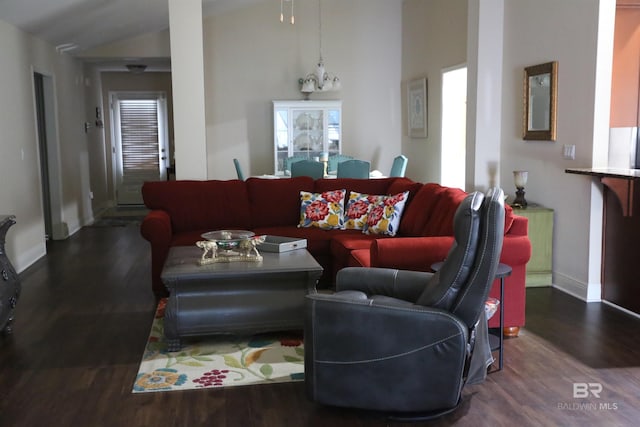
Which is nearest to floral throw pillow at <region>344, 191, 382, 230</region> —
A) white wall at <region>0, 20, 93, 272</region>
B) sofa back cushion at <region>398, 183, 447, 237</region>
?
sofa back cushion at <region>398, 183, 447, 237</region>

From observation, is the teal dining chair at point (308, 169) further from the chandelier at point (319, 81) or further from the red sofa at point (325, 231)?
the chandelier at point (319, 81)

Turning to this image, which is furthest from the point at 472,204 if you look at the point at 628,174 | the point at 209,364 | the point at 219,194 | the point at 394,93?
the point at 394,93

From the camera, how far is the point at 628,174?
4188 millimetres

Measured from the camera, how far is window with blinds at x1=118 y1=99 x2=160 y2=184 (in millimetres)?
11555

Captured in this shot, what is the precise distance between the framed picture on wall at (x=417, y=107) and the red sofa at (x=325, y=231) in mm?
2698

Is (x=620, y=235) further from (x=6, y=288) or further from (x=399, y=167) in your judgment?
(x=6, y=288)

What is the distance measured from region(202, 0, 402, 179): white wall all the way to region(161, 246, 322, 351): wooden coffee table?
5.05m

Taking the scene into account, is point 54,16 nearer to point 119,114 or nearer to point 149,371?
point 149,371

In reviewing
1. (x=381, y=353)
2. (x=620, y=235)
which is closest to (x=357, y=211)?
(x=620, y=235)

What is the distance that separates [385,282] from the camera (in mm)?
3348

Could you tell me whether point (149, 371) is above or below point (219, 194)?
below

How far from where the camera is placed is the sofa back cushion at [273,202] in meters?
5.59

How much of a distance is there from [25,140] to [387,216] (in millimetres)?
3806

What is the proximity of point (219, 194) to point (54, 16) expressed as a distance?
257 centimetres
